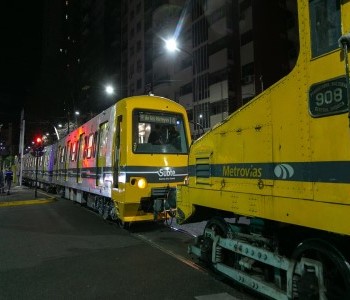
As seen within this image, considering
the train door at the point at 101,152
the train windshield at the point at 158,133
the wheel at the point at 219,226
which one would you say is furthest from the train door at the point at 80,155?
the wheel at the point at 219,226

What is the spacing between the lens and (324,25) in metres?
3.72

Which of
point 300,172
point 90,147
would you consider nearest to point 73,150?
point 90,147

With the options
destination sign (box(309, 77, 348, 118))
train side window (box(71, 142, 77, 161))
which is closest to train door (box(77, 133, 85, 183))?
train side window (box(71, 142, 77, 161))

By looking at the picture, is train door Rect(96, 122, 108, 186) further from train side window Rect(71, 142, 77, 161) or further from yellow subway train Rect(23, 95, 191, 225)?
train side window Rect(71, 142, 77, 161)

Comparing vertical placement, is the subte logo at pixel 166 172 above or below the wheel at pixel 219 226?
above

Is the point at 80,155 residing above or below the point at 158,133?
below

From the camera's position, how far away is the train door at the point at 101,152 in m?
11.9

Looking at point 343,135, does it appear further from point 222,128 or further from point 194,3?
point 194,3

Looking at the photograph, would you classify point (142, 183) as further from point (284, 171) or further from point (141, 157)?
point (284, 171)

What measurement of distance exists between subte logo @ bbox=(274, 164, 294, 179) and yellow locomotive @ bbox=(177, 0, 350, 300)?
0.04ft

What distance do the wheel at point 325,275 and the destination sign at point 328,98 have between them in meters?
1.32

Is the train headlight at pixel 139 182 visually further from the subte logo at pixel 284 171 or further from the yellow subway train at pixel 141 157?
the subte logo at pixel 284 171

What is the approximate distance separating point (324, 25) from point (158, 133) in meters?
7.27

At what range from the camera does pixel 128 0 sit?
68.1 m
